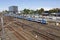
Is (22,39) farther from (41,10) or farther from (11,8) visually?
(11,8)

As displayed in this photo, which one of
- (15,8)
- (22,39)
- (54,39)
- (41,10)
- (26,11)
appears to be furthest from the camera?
(15,8)

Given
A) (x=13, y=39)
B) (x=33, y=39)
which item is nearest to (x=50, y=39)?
(x=33, y=39)

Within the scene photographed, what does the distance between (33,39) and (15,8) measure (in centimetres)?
13209

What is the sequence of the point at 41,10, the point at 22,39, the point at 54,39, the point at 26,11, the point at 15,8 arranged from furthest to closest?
1. the point at 15,8
2. the point at 26,11
3. the point at 41,10
4. the point at 22,39
5. the point at 54,39

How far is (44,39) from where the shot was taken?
2211 cm

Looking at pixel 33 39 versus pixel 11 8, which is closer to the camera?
pixel 33 39

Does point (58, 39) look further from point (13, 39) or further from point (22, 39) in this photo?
point (13, 39)

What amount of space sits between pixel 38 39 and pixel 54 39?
2.30 meters

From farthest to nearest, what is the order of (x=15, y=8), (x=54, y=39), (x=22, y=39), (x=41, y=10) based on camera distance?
(x=15, y=8) < (x=41, y=10) < (x=22, y=39) < (x=54, y=39)

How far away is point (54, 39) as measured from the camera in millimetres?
21734

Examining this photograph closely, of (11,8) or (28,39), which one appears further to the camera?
(11,8)

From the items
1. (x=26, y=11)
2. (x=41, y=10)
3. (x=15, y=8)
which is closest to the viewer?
(x=41, y=10)

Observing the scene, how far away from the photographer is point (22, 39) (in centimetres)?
2314

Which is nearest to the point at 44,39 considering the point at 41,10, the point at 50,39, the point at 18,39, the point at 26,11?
the point at 50,39
